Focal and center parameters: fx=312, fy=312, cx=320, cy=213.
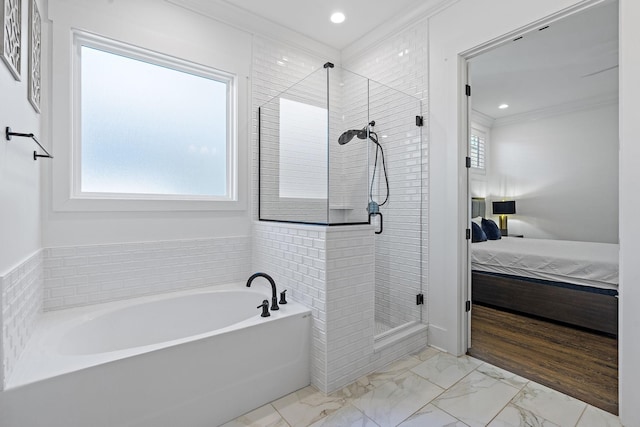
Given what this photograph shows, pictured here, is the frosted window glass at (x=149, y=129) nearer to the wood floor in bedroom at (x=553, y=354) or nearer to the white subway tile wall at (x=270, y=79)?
the white subway tile wall at (x=270, y=79)

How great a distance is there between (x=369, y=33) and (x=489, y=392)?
3.13 m

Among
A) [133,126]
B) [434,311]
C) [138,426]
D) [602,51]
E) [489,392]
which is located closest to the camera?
[138,426]

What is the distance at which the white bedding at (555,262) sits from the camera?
2836mm

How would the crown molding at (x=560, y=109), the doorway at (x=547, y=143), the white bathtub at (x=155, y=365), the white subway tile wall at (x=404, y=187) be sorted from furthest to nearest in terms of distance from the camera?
1. the crown molding at (x=560, y=109)
2. the white subway tile wall at (x=404, y=187)
3. the doorway at (x=547, y=143)
4. the white bathtub at (x=155, y=365)

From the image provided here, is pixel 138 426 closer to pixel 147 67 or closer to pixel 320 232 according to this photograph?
pixel 320 232

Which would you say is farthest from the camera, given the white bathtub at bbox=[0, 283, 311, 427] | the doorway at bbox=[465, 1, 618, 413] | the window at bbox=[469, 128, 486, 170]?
the window at bbox=[469, 128, 486, 170]

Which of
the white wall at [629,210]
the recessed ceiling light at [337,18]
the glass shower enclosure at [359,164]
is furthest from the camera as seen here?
the recessed ceiling light at [337,18]

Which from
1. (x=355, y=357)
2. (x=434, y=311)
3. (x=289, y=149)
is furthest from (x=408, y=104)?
(x=355, y=357)

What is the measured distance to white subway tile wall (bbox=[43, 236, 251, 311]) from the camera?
2033 mm

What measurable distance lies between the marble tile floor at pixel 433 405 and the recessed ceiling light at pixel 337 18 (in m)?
2.94

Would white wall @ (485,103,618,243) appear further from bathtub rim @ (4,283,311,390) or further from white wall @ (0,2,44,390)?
white wall @ (0,2,44,390)

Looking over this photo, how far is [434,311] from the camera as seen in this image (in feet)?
8.41

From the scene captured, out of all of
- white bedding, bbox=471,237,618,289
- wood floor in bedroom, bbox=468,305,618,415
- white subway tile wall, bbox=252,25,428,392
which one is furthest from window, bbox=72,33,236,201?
white bedding, bbox=471,237,618,289

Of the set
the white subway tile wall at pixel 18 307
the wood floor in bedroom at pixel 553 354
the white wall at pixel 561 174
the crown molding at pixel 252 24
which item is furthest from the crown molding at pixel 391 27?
the white wall at pixel 561 174
